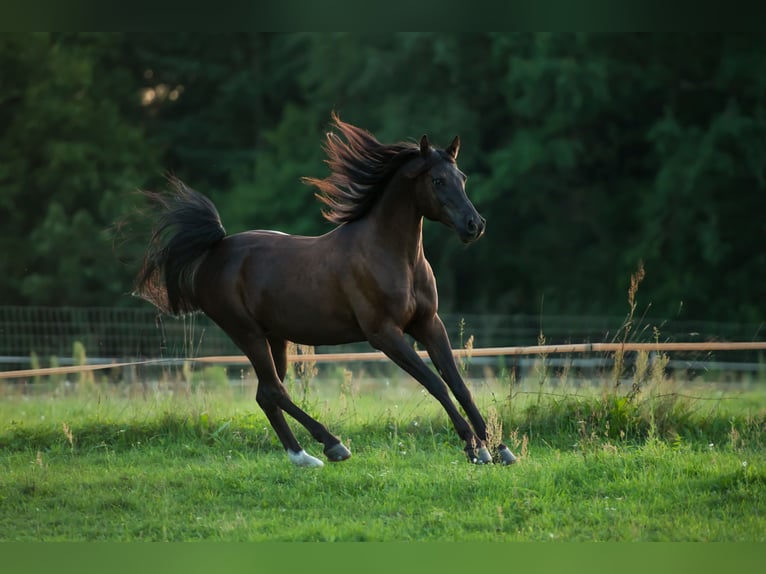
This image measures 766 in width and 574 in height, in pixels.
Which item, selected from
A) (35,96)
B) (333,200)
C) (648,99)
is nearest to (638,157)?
(648,99)

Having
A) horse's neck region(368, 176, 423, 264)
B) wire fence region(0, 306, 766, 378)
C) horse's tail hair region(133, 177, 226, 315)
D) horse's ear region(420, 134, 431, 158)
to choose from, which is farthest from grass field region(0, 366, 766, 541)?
horse's ear region(420, 134, 431, 158)

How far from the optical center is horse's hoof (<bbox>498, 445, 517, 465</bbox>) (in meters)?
7.20

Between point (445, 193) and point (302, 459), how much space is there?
2.13m

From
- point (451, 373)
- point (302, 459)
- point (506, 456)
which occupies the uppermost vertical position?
point (451, 373)

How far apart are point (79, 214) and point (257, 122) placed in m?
7.00

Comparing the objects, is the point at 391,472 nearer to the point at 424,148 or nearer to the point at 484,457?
the point at 484,457

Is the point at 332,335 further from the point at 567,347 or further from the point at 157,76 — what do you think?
the point at 157,76

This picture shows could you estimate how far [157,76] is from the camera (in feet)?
115

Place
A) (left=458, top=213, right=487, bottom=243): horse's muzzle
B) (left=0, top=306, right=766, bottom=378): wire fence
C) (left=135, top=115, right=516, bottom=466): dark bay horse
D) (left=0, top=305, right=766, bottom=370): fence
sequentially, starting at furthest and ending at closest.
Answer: (left=0, top=305, right=766, bottom=370): fence, (left=0, top=306, right=766, bottom=378): wire fence, (left=135, top=115, right=516, bottom=466): dark bay horse, (left=458, top=213, right=487, bottom=243): horse's muzzle

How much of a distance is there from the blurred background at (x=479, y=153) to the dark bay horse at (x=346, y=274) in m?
14.7

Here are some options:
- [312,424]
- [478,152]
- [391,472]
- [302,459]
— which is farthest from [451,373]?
[478,152]

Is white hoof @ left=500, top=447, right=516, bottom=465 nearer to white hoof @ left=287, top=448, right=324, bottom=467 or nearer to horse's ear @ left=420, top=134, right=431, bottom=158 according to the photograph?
white hoof @ left=287, top=448, right=324, bottom=467

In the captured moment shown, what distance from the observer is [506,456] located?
7.23m

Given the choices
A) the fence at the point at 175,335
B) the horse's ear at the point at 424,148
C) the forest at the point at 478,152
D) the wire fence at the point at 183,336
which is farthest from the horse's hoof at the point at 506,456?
the forest at the point at 478,152
